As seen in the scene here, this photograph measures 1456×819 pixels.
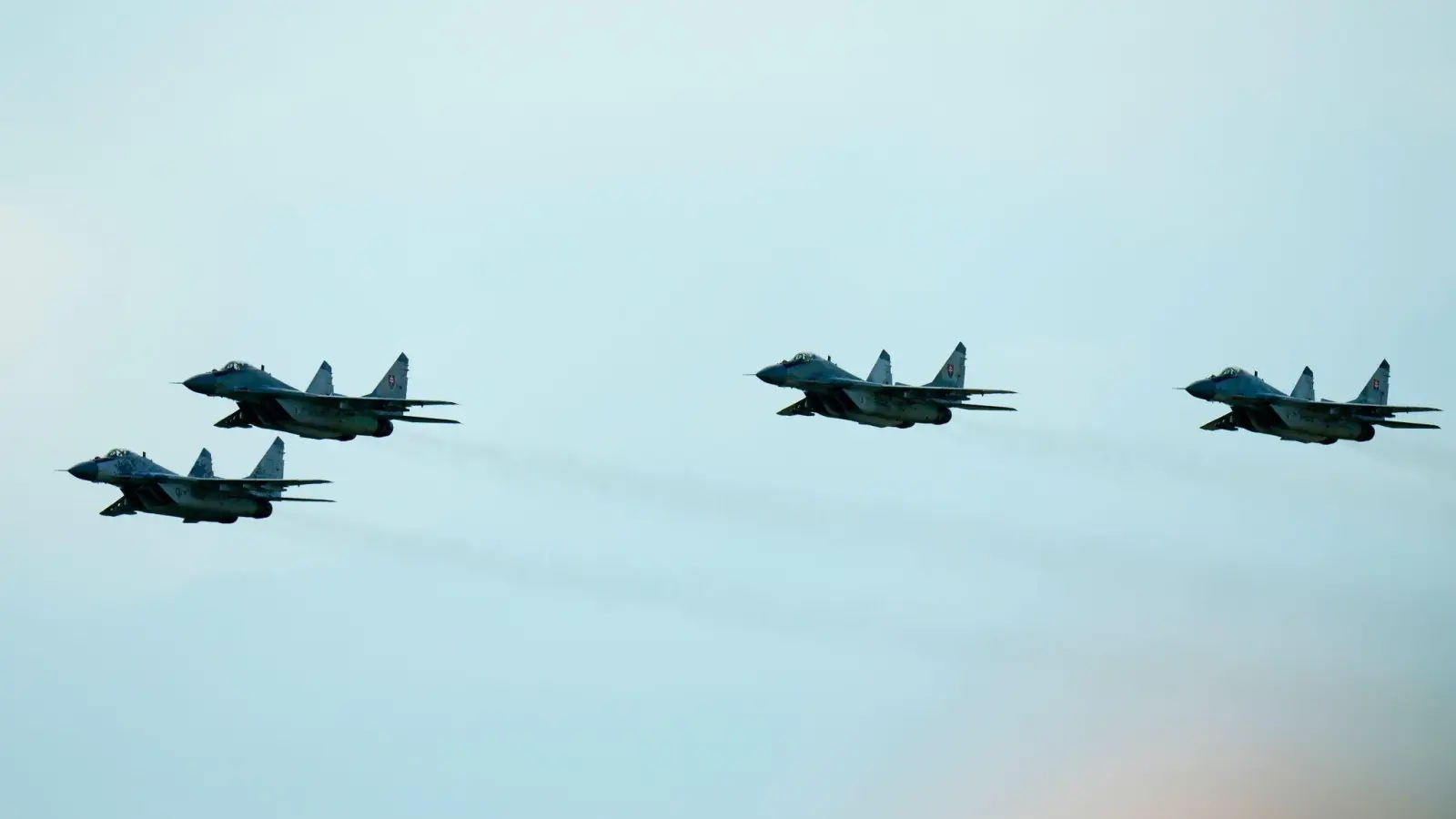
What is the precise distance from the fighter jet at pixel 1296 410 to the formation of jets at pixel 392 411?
0.04m

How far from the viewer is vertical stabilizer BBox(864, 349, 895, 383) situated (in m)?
103

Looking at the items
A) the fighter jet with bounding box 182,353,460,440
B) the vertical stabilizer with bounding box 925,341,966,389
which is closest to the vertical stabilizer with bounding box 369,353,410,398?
the fighter jet with bounding box 182,353,460,440

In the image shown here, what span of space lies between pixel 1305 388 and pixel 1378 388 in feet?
13.6

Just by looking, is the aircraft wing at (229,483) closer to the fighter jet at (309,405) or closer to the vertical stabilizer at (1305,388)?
the fighter jet at (309,405)

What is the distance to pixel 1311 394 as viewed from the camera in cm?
10394

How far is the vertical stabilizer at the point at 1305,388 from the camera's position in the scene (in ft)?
341

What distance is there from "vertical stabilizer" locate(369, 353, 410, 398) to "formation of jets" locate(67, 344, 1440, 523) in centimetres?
4

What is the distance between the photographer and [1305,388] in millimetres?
104062

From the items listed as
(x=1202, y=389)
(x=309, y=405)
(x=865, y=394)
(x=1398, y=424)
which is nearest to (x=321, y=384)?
(x=309, y=405)

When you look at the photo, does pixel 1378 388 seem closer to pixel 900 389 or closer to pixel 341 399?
pixel 900 389

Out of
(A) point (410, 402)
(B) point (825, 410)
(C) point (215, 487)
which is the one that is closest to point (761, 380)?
(B) point (825, 410)

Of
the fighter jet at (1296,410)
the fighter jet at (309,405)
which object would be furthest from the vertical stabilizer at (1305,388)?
the fighter jet at (309,405)

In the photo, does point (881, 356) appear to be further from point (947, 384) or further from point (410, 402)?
point (410, 402)

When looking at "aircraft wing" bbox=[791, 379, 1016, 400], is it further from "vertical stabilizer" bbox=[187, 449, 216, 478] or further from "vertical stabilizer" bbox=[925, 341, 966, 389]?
"vertical stabilizer" bbox=[187, 449, 216, 478]
